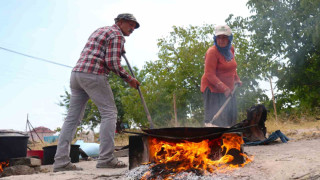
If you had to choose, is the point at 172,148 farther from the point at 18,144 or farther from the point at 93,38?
the point at 18,144

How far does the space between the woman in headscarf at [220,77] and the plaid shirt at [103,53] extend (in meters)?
1.40

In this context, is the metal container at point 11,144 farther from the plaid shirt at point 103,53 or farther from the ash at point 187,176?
the ash at point 187,176

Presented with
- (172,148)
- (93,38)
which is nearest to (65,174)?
(172,148)

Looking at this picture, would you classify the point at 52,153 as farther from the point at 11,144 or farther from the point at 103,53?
→ the point at 103,53

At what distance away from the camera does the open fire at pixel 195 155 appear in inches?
105

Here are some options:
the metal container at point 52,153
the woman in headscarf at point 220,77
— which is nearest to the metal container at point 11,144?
the metal container at point 52,153

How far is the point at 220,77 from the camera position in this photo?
461cm

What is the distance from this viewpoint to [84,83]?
3.54m

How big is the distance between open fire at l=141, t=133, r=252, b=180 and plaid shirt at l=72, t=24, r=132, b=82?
1091 mm

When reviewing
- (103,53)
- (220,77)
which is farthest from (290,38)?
(103,53)

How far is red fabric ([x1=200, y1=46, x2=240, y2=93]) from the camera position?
14.4 ft

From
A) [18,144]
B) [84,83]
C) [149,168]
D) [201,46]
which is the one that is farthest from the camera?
[201,46]

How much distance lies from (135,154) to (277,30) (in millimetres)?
8393

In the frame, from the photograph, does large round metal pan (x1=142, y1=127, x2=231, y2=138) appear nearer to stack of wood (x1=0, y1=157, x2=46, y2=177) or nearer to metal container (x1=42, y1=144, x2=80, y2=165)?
stack of wood (x1=0, y1=157, x2=46, y2=177)
